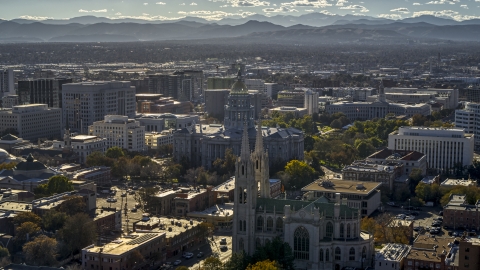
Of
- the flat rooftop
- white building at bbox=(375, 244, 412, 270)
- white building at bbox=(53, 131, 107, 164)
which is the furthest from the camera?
white building at bbox=(53, 131, 107, 164)

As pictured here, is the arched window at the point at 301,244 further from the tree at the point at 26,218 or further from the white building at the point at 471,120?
the white building at the point at 471,120

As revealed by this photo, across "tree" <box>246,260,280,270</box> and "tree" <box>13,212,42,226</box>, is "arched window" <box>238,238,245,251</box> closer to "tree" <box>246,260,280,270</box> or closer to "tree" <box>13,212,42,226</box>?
"tree" <box>246,260,280,270</box>

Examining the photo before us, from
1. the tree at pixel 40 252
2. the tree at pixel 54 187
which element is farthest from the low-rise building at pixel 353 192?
the tree at pixel 40 252

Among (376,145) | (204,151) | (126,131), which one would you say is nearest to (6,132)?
(126,131)

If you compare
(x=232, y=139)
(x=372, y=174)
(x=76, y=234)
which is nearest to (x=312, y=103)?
(x=232, y=139)

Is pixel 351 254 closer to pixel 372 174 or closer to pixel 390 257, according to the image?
pixel 390 257

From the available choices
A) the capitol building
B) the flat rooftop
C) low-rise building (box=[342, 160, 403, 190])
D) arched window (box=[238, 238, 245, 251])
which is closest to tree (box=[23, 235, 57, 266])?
arched window (box=[238, 238, 245, 251])
